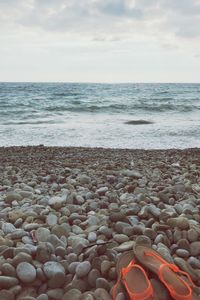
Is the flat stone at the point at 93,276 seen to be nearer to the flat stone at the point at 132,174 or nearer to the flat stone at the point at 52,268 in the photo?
the flat stone at the point at 52,268

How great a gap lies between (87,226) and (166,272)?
78cm

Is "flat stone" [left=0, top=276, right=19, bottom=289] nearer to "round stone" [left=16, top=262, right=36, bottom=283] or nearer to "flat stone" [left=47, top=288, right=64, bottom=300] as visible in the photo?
"round stone" [left=16, top=262, right=36, bottom=283]

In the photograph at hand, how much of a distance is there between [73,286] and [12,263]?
0.35 m

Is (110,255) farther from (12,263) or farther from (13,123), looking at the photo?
(13,123)

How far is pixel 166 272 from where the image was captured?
2.09m

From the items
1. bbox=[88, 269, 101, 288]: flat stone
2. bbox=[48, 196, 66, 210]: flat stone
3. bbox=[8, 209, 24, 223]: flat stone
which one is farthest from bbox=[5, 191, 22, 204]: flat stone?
bbox=[88, 269, 101, 288]: flat stone

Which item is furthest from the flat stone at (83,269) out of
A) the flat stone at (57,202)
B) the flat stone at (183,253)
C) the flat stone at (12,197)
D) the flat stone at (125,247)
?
the flat stone at (12,197)

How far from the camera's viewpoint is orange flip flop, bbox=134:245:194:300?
6.42 feet

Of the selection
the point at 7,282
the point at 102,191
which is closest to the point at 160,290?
the point at 7,282

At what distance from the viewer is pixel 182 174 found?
4637 millimetres

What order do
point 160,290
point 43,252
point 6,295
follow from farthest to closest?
point 43,252 → point 160,290 → point 6,295

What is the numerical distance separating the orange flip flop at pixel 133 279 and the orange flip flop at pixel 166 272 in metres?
0.05

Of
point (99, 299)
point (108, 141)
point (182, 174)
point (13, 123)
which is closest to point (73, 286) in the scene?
point (99, 299)

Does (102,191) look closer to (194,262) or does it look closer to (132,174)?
(132,174)
